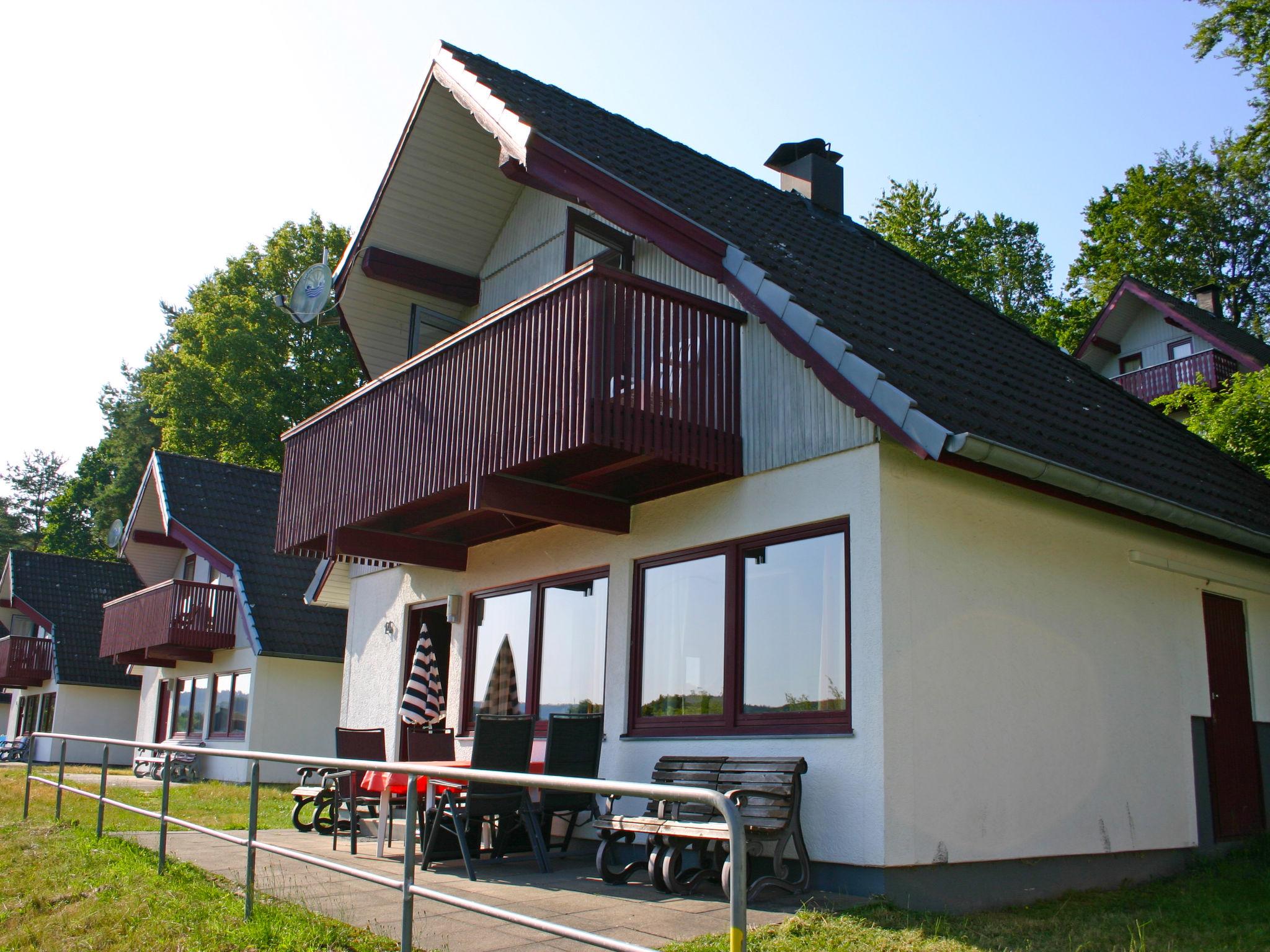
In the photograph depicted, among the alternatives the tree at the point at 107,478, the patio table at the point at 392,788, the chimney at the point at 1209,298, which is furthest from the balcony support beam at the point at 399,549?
the tree at the point at 107,478

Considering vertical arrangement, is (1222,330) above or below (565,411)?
above

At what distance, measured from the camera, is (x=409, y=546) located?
466 inches

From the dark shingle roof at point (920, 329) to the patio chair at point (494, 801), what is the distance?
3.70 metres

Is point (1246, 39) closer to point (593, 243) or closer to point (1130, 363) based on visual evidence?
point (593, 243)

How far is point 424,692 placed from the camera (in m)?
12.3

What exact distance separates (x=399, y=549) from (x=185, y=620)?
13988 millimetres

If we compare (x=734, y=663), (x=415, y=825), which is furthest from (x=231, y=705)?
(x=415, y=825)

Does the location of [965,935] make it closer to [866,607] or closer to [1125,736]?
[866,607]

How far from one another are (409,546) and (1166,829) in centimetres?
733

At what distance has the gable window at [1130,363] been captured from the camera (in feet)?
103

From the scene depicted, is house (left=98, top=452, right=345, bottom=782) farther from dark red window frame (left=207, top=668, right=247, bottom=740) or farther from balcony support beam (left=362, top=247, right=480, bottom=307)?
balcony support beam (left=362, top=247, right=480, bottom=307)

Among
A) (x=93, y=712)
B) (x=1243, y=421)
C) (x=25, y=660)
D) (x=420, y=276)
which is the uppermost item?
(x=420, y=276)

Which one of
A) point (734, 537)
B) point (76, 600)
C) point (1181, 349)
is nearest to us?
point (734, 537)

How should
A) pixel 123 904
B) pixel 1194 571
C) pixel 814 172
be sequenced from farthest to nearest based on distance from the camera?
pixel 814 172
pixel 1194 571
pixel 123 904
